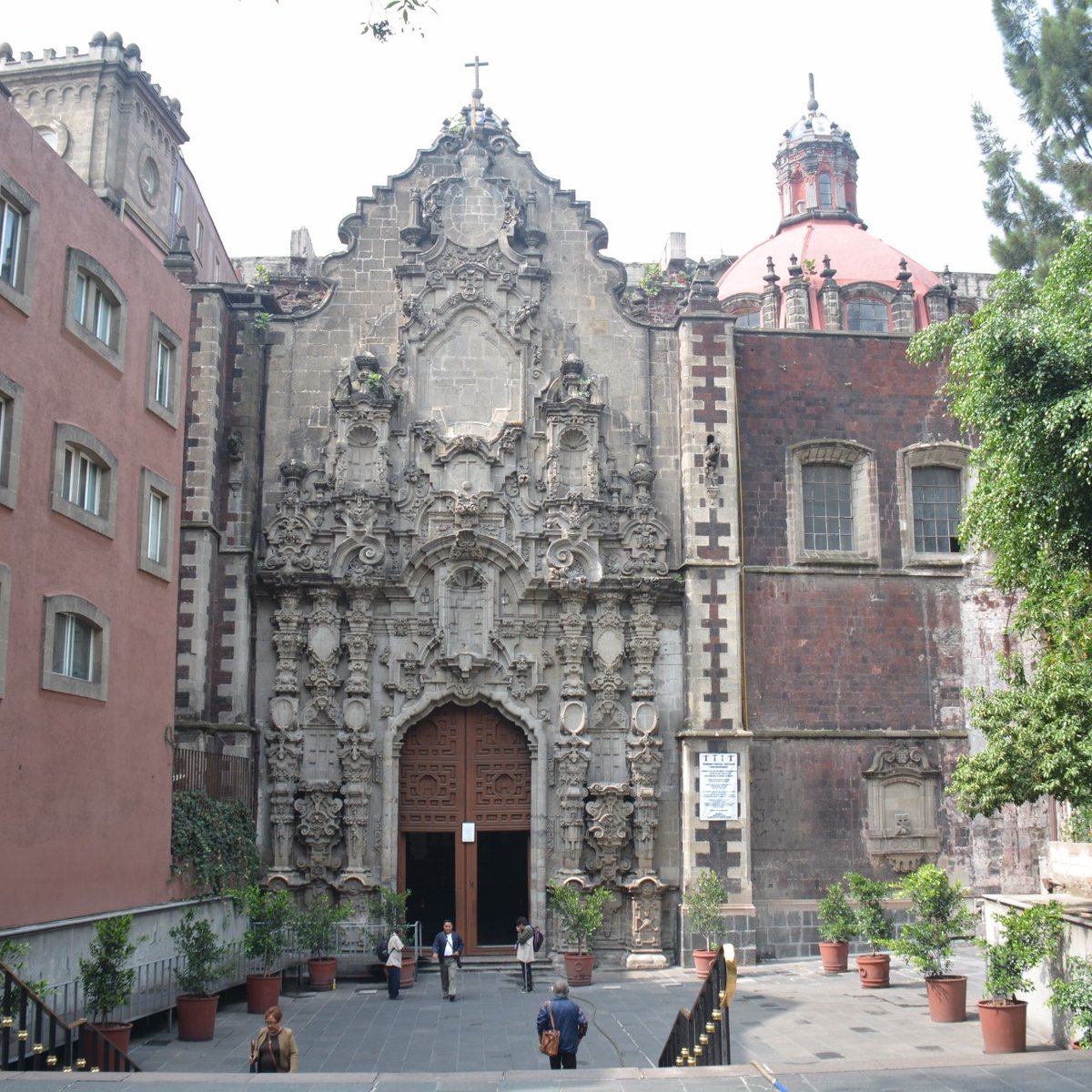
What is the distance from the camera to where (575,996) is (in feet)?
68.3

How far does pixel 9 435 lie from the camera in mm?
16375

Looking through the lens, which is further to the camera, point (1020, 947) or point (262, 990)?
point (262, 990)

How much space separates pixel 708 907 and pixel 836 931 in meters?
2.16

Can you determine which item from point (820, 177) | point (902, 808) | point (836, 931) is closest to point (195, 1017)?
point (836, 931)

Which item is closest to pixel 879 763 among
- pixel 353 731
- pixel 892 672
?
pixel 892 672

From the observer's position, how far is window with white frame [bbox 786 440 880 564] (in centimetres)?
2534

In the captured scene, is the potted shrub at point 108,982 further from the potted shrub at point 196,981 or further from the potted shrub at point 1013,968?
the potted shrub at point 1013,968

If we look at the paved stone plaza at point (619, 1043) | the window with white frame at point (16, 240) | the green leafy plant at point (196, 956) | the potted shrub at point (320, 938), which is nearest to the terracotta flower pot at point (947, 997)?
the paved stone plaza at point (619, 1043)

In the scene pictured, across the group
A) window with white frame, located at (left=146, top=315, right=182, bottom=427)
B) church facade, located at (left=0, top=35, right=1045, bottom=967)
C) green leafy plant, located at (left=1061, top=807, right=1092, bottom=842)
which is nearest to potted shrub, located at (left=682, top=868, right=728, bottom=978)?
church facade, located at (left=0, top=35, right=1045, bottom=967)

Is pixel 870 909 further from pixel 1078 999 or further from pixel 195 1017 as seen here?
pixel 195 1017

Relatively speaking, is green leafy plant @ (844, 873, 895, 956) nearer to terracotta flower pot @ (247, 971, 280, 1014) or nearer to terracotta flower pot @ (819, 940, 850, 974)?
terracotta flower pot @ (819, 940, 850, 974)

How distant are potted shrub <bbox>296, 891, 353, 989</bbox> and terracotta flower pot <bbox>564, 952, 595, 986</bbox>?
383 cm

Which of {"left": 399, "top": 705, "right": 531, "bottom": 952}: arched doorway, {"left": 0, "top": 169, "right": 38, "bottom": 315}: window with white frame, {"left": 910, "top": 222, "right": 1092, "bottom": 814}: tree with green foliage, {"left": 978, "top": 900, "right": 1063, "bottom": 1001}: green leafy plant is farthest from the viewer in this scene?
{"left": 399, "top": 705, "right": 531, "bottom": 952}: arched doorway

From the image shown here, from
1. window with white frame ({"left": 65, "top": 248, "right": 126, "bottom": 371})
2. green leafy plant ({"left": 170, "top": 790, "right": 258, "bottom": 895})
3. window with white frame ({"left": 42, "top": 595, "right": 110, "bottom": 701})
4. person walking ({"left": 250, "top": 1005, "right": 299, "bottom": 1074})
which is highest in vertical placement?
window with white frame ({"left": 65, "top": 248, "right": 126, "bottom": 371})
